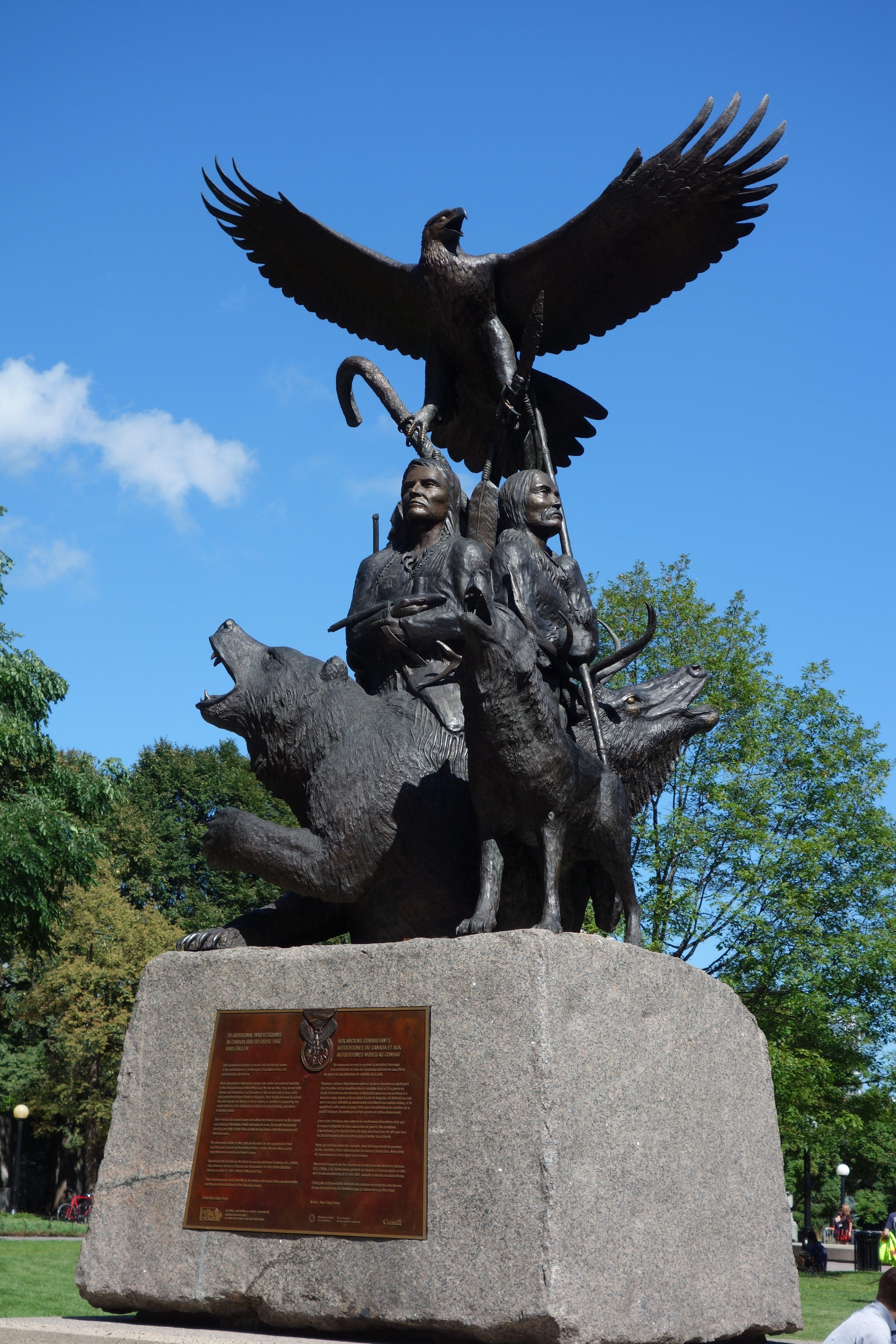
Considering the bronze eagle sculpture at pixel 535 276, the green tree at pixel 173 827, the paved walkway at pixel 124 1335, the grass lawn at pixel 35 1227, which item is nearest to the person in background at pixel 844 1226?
the green tree at pixel 173 827

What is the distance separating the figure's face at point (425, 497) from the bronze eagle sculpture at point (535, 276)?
57cm

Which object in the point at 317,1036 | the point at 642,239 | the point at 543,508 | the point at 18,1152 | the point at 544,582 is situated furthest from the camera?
the point at 18,1152

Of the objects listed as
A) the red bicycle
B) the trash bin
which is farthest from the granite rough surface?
the red bicycle

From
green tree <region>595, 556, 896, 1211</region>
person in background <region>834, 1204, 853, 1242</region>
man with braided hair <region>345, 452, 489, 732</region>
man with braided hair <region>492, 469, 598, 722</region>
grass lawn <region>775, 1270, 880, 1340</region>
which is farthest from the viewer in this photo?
person in background <region>834, 1204, 853, 1242</region>

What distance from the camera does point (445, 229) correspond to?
6031 millimetres

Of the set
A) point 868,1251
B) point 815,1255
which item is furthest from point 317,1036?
point 815,1255

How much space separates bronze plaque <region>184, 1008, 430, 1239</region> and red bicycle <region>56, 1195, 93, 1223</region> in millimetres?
27238

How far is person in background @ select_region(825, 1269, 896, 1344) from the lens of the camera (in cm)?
442

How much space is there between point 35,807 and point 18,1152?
14.7m

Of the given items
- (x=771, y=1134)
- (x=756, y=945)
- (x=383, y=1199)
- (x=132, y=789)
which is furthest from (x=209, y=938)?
(x=132, y=789)

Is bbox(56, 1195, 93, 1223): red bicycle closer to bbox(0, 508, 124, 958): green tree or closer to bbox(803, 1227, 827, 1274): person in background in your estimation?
bbox(0, 508, 124, 958): green tree

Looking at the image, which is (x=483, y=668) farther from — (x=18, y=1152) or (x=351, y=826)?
(x=18, y=1152)

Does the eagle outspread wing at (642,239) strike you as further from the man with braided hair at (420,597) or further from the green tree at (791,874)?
the green tree at (791,874)

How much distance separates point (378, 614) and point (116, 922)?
25.7 m
